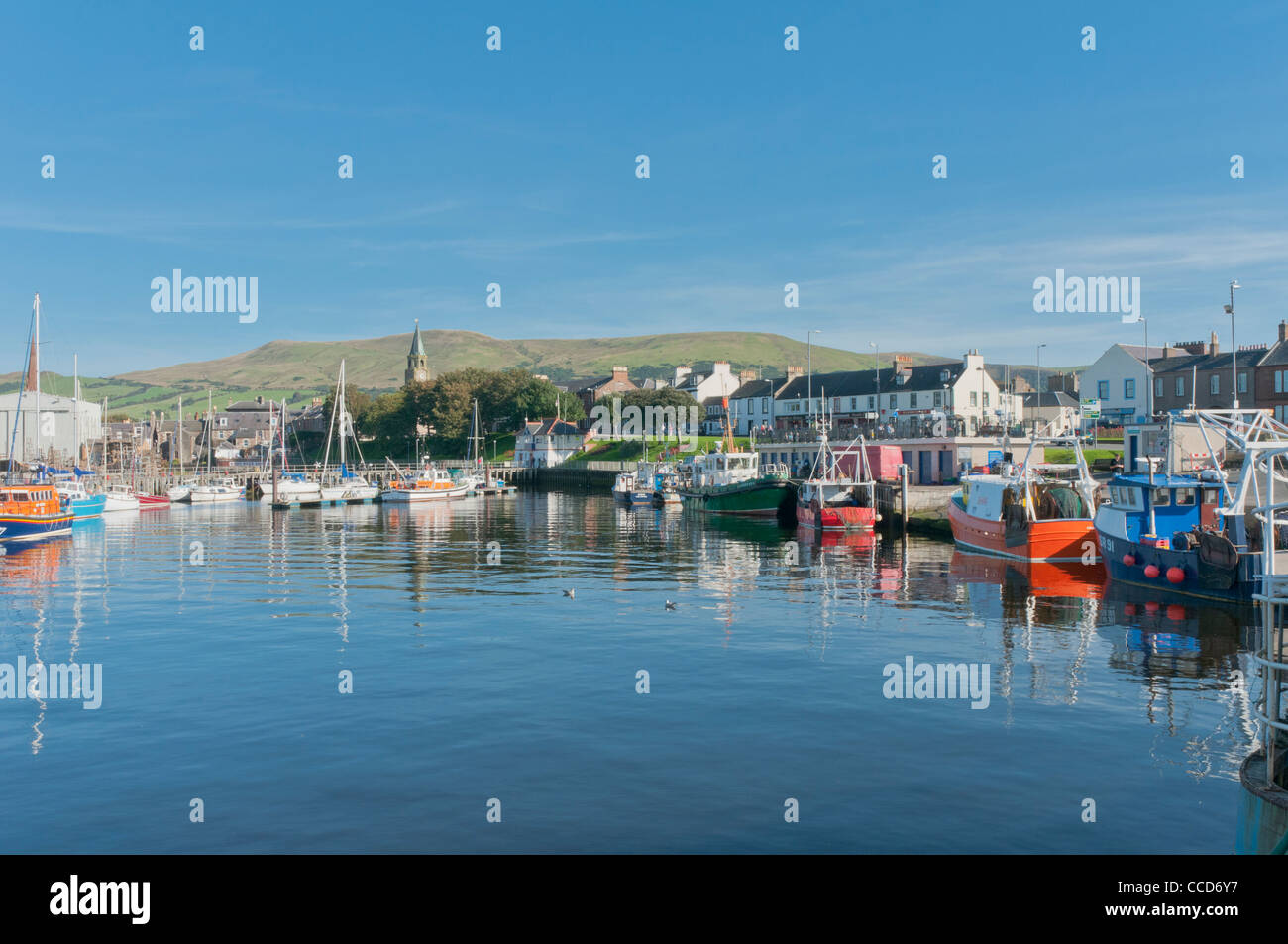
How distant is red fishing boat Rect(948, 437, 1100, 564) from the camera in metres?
44.2

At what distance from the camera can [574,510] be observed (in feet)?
297

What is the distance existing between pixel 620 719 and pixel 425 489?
89.6m

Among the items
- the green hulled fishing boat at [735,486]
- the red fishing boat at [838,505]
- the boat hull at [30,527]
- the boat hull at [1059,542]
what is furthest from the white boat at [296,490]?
the boat hull at [1059,542]

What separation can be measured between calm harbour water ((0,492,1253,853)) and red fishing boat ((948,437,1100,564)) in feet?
10.4

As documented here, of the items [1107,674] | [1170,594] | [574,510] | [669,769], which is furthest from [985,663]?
[574,510]

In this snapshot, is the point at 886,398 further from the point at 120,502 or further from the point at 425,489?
the point at 120,502

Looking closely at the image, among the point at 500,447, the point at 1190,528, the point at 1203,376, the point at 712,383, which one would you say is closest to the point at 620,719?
the point at 1190,528

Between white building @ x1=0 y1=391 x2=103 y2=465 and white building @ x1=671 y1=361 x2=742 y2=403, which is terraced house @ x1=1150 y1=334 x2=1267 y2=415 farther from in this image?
white building @ x1=0 y1=391 x2=103 y2=465

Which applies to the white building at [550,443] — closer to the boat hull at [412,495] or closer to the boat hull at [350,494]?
the boat hull at [350,494]

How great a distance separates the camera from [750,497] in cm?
7856

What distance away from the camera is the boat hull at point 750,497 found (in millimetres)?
76625

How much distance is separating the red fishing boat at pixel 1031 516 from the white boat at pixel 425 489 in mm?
66360
